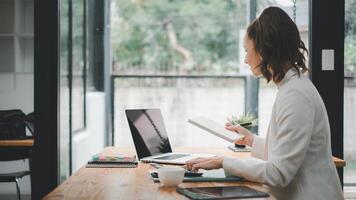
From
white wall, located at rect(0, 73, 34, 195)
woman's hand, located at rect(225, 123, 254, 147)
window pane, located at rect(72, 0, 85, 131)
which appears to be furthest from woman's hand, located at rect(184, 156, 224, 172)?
white wall, located at rect(0, 73, 34, 195)

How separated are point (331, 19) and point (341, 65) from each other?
0.26m

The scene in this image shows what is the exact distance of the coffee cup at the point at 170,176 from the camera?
1649mm

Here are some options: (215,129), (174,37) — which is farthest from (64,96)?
(174,37)

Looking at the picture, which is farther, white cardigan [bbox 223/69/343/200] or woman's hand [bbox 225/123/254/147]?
woman's hand [bbox 225/123/254/147]

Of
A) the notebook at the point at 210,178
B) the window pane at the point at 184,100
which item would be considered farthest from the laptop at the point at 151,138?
the window pane at the point at 184,100

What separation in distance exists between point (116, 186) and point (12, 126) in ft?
6.55

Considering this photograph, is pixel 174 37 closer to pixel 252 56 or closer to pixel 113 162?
pixel 113 162

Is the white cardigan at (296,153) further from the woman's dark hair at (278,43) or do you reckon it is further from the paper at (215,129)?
the paper at (215,129)

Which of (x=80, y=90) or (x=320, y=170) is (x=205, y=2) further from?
(x=320, y=170)

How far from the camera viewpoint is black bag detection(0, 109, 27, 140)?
137 inches

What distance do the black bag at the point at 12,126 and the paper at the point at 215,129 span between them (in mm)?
1674

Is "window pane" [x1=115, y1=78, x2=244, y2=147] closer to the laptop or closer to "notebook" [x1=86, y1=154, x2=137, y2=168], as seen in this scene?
the laptop

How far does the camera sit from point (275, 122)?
1678 millimetres

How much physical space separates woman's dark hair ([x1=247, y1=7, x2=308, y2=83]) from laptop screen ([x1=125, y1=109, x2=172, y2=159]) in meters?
0.78
